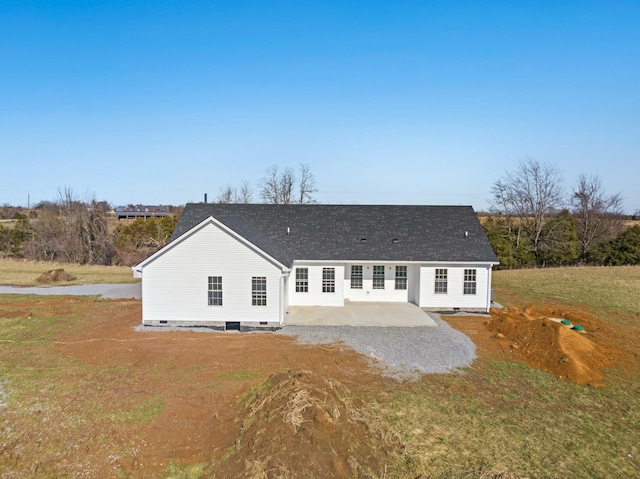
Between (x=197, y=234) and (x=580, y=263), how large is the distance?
41.3 meters

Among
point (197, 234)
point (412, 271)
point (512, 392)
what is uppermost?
point (197, 234)

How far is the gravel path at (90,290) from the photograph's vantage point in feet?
82.7

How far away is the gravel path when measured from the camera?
82.7 ft

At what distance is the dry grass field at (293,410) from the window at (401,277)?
577 cm

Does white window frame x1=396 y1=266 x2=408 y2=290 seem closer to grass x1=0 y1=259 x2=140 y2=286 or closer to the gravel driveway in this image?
the gravel driveway

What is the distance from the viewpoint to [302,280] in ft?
69.9

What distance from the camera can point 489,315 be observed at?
20438mm

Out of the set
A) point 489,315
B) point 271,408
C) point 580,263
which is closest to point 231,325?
point 271,408

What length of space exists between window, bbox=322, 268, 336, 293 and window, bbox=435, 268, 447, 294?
17.3 feet

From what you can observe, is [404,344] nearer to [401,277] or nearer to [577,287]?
[401,277]

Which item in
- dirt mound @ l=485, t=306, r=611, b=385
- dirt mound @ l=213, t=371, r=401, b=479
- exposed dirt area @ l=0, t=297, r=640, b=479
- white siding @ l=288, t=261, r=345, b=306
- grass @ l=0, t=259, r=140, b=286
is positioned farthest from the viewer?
grass @ l=0, t=259, r=140, b=286

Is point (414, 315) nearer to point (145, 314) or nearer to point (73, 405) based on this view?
point (145, 314)

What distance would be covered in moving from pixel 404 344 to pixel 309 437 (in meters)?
8.40

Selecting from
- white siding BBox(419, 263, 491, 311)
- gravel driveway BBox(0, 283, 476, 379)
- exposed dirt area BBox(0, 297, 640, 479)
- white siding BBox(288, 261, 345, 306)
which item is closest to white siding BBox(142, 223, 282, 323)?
gravel driveway BBox(0, 283, 476, 379)
